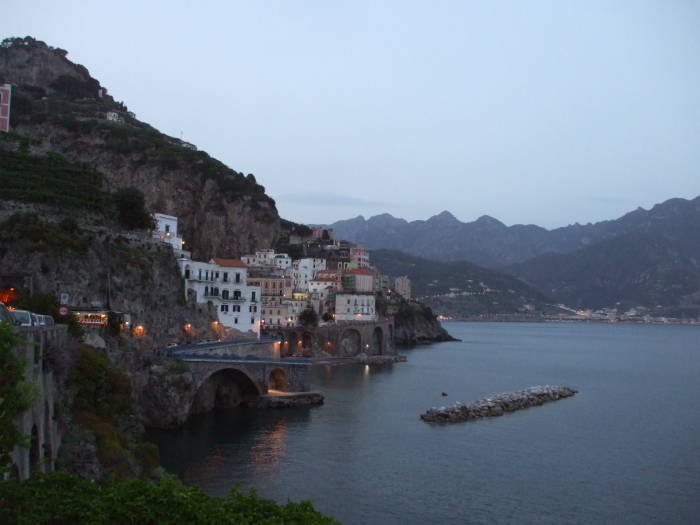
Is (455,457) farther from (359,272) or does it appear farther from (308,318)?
(359,272)

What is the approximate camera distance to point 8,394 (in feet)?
57.8

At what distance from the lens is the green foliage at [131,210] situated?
6975cm

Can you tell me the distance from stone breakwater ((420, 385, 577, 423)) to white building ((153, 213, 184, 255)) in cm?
3394

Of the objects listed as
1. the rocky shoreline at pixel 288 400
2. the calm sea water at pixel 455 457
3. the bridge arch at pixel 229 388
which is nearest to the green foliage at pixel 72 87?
the calm sea water at pixel 455 457

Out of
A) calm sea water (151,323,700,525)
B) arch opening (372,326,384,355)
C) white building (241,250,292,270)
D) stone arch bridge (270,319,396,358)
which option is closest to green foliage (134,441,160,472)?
calm sea water (151,323,700,525)

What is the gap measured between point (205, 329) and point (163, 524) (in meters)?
51.6

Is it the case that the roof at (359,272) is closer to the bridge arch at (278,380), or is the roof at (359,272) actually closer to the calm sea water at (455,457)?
the calm sea water at (455,457)

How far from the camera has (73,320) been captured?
3900 centimetres

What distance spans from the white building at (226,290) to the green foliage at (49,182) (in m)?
10.7

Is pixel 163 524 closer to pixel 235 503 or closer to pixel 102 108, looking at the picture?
pixel 235 503

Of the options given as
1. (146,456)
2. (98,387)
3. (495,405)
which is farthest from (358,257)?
Result: (146,456)

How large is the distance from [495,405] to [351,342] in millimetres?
50610

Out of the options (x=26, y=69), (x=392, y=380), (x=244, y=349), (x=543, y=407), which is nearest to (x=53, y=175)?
(x=244, y=349)

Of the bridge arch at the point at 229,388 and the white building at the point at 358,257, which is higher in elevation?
the white building at the point at 358,257
